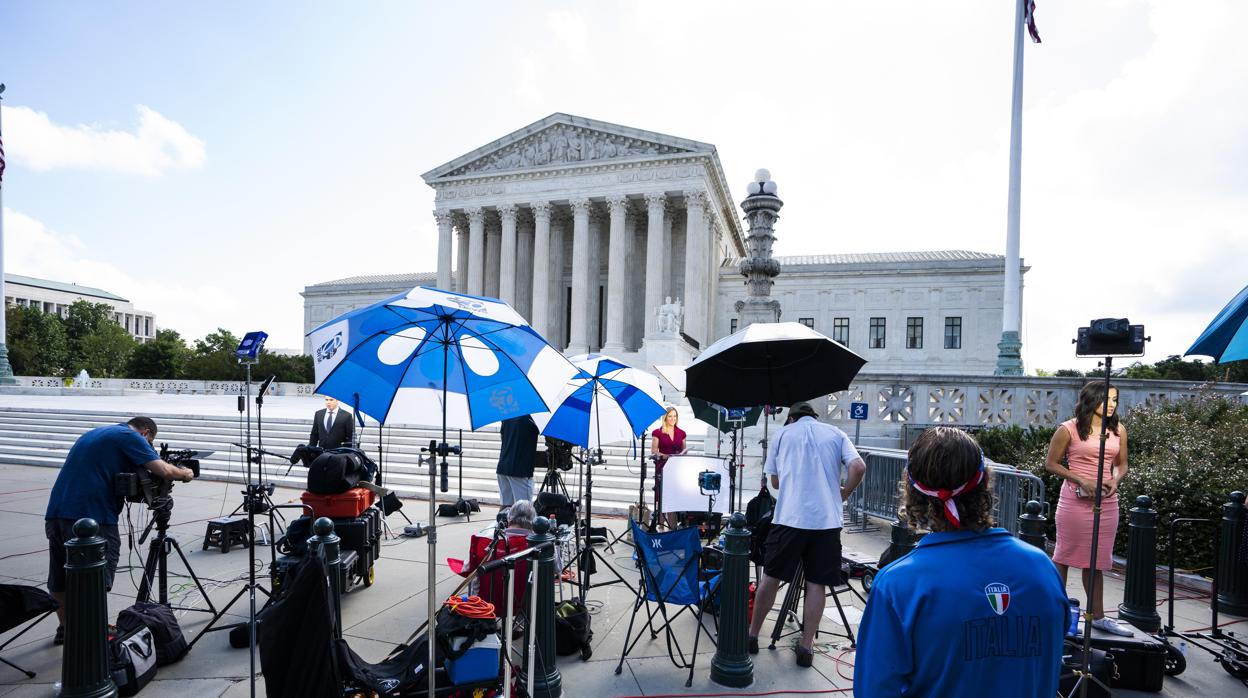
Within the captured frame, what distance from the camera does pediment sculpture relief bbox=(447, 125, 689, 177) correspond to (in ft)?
139

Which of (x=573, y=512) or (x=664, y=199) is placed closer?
(x=573, y=512)

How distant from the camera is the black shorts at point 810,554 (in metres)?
4.65

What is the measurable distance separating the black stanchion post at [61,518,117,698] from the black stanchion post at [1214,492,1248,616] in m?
9.61

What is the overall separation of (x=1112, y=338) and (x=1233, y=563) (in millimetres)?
4564

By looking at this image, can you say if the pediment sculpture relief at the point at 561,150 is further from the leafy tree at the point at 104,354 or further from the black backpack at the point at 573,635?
the leafy tree at the point at 104,354

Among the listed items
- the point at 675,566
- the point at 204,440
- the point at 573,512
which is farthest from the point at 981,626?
the point at 204,440

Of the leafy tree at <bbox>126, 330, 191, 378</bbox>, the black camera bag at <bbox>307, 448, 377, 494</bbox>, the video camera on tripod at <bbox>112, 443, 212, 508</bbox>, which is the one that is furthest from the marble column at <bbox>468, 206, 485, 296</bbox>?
the video camera on tripod at <bbox>112, 443, 212, 508</bbox>

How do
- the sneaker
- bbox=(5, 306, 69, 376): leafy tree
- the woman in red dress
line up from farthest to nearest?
bbox=(5, 306, 69, 376): leafy tree, the woman in red dress, the sneaker

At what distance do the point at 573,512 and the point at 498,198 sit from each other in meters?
40.7

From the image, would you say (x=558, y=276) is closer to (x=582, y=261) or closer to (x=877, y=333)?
(x=582, y=261)

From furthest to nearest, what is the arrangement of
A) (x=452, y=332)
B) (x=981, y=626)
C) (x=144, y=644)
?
(x=144, y=644) < (x=452, y=332) < (x=981, y=626)

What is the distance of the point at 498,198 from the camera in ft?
149

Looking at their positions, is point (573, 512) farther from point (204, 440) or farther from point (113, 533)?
point (204, 440)

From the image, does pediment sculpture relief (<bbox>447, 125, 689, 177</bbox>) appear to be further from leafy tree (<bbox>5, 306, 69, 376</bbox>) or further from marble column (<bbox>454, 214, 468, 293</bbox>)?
leafy tree (<bbox>5, 306, 69, 376</bbox>)
